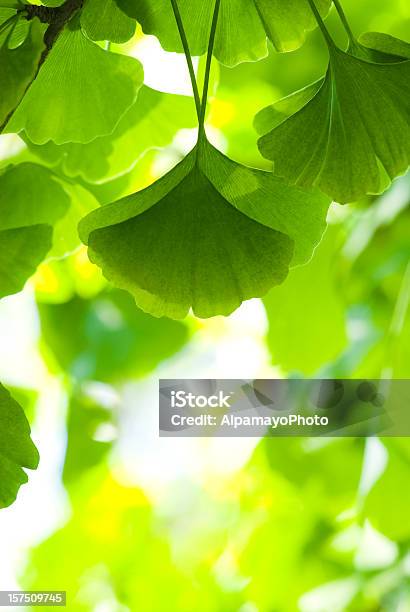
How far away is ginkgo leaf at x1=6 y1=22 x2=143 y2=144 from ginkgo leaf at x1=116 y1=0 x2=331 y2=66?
0.19 feet

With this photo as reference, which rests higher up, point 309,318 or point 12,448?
point 309,318

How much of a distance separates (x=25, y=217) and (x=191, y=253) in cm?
22

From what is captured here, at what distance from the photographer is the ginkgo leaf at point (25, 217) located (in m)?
0.44

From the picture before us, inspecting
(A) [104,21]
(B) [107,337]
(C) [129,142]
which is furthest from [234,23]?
(B) [107,337]

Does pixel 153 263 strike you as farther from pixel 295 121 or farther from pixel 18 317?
pixel 18 317

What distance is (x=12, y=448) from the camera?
303mm

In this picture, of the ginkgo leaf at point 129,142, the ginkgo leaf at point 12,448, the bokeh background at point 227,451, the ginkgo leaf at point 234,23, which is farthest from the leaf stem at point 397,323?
the ginkgo leaf at point 12,448

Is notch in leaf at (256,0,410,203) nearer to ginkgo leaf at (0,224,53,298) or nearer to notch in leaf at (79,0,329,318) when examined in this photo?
notch in leaf at (79,0,329,318)

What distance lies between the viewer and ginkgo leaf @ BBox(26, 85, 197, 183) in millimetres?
538

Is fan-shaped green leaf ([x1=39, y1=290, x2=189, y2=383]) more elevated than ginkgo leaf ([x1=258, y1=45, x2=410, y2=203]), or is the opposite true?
fan-shaped green leaf ([x1=39, y1=290, x2=189, y2=383])

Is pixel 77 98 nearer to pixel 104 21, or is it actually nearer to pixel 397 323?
pixel 104 21

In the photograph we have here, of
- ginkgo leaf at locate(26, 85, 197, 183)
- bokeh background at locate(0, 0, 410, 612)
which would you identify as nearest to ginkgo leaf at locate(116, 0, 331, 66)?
ginkgo leaf at locate(26, 85, 197, 183)

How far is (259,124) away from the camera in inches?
14.5

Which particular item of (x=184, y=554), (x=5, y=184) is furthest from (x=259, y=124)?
(x=184, y=554)
